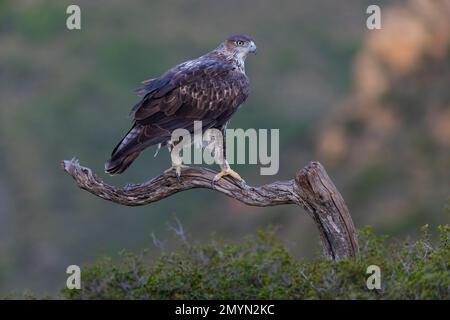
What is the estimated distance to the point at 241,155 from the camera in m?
13.4

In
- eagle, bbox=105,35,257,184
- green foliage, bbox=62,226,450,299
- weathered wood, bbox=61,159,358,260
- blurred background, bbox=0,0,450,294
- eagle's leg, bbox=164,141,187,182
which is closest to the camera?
green foliage, bbox=62,226,450,299

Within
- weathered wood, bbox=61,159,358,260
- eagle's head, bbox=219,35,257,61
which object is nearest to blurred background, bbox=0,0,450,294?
weathered wood, bbox=61,159,358,260

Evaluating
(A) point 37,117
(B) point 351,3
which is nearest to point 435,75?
(A) point 37,117

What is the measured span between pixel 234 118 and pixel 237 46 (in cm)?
5340

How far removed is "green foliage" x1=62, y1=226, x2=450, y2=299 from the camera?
11.4 metres

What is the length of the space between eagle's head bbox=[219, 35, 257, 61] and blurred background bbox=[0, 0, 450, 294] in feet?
7.96

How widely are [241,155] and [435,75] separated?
101 ft

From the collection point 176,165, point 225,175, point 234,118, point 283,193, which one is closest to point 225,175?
point 225,175

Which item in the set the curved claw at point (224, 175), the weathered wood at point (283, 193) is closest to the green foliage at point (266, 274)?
the weathered wood at point (283, 193)

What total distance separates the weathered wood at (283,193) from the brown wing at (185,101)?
1.66 ft

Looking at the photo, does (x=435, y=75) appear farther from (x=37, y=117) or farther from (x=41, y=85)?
(x=41, y=85)

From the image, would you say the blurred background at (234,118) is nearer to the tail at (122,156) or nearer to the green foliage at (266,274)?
the green foliage at (266,274)

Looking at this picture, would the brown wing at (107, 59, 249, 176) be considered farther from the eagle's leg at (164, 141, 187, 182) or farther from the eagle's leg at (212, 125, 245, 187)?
the eagle's leg at (212, 125, 245, 187)

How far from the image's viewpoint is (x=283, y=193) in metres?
12.4
